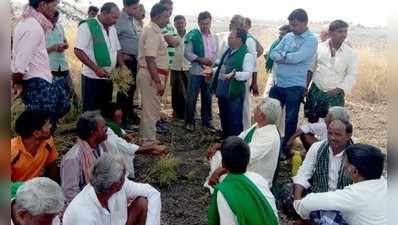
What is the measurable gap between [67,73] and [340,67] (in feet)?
10.3

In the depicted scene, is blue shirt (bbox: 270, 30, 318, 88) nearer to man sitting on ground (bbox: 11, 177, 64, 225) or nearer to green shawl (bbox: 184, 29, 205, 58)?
green shawl (bbox: 184, 29, 205, 58)

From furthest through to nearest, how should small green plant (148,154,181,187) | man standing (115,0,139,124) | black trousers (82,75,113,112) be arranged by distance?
man standing (115,0,139,124), black trousers (82,75,113,112), small green plant (148,154,181,187)

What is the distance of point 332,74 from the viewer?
619 cm

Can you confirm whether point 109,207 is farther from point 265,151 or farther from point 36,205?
point 265,151

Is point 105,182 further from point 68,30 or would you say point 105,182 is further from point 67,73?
point 68,30

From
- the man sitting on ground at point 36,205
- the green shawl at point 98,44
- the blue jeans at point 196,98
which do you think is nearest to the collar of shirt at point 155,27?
the green shawl at point 98,44

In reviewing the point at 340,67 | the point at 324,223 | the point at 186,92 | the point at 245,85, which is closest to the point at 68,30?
the point at 186,92

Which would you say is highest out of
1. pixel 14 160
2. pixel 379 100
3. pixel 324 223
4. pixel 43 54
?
pixel 43 54

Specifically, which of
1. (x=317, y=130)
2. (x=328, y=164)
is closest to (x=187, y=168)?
(x=317, y=130)

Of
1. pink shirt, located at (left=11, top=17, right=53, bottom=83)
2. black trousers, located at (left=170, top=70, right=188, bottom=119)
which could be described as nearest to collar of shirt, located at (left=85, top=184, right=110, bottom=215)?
pink shirt, located at (left=11, top=17, right=53, bottom=83)

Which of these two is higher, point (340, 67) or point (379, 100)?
point (340, 67)

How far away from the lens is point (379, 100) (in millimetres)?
11672

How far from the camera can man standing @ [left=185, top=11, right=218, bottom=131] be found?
7223mm

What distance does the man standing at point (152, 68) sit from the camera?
6184 millimetres
